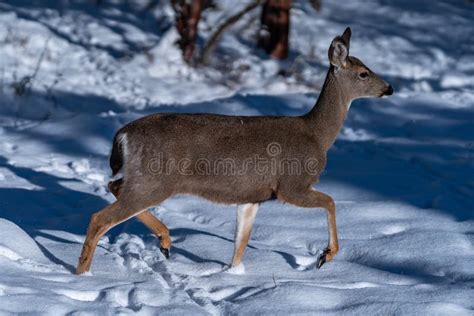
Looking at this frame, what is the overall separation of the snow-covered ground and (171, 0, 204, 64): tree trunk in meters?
0.17

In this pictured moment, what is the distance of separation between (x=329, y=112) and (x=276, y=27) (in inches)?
289

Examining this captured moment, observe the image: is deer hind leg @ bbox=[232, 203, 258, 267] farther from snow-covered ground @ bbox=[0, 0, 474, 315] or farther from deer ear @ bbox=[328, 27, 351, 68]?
deer ear @ bbox=[328, 27, 351, 68]

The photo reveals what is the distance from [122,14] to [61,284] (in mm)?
10826

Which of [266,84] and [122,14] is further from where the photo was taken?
[122,14]

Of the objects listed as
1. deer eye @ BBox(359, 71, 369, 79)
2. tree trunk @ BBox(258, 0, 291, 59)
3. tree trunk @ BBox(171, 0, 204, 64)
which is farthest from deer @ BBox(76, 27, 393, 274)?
tree trunk @ BBox(258, 0, 291, 59)

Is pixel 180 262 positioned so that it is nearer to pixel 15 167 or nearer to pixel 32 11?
pixel 15 167

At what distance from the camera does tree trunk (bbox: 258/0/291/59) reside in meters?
13.7

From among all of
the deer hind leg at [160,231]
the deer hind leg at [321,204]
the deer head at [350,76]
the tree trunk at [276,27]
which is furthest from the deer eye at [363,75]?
the tree trunk at [276,27]

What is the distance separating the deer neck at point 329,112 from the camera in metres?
6.52

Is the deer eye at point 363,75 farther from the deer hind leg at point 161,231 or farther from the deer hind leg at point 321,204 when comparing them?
the deer hind leg at point 161,231

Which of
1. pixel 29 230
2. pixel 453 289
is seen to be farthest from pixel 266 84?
pixel 453 289

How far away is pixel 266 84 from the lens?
40.9 feet

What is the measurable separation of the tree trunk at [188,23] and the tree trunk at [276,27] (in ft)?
4.05

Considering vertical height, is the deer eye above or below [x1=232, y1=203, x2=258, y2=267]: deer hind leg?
above
